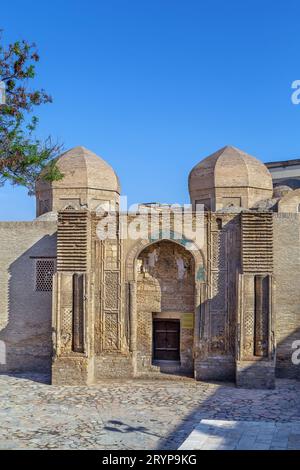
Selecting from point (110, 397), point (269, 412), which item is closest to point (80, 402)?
point (110, 397)

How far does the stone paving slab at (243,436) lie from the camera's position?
8.50m

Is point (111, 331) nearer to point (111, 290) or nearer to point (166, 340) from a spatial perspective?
point (111, 290)

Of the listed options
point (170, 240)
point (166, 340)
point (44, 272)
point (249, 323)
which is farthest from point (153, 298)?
point (44, 272)

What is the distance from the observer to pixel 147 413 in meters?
11.3

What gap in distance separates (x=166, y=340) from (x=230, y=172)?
8157mm

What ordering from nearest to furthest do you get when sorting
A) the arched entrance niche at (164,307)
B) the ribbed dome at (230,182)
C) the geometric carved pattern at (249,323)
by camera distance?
1. the geometric carved pattern at (249,323)
2. the arched entrance niche at (164,307)
3. the ribbed dome at (230,182)

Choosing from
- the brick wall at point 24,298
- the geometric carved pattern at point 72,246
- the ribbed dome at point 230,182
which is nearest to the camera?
the geometric carved pattern at point 72,246

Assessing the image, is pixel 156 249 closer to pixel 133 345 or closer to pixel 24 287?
pixel 133 345

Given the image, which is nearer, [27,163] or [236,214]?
[27,163]

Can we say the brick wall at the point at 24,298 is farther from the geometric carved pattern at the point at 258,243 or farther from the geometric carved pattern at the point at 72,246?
the geometric carved pattern at the point at 258,243

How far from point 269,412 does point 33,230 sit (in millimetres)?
8505

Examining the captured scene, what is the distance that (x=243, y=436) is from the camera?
29.9 feet

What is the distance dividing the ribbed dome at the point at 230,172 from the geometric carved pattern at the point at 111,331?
8074 mm

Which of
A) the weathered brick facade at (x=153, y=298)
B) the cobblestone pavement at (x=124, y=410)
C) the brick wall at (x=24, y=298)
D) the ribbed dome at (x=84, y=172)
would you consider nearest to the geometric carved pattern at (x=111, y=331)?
the weathered brick facade at (x=153, y=298)
